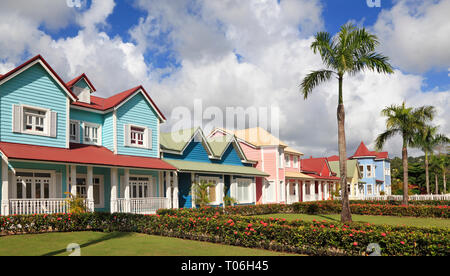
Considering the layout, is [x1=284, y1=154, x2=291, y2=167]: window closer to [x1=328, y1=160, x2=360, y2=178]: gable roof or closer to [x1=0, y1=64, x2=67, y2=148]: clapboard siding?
[x1=328, y1=160, x2=360, y2=178]: gable roof

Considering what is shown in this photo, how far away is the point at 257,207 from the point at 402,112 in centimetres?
1457

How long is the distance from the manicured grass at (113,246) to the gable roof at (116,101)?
9.49 metres

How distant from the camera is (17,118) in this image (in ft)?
58.4

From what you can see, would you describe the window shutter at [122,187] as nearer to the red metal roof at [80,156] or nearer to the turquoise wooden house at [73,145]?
the turquoise wooden house at [73,145]

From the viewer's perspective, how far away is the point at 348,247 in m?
10.6

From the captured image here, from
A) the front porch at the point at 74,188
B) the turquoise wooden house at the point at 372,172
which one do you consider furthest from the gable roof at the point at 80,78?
the turquoise wooden house at the point at 372,172

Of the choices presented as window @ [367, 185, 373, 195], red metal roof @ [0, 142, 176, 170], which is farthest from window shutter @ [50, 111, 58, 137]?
window @ [367, 185, 373, 195]

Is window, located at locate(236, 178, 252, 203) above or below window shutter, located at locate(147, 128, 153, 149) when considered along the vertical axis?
below

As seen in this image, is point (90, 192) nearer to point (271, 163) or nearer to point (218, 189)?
point (218, 189)

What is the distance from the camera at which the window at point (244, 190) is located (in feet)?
107

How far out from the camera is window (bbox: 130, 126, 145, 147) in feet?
78.5

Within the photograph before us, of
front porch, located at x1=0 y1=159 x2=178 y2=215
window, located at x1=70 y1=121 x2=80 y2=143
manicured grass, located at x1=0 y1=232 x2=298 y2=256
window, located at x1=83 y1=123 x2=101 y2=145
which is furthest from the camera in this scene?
window, located at x1=83 y1=123 x2=101 y2=145

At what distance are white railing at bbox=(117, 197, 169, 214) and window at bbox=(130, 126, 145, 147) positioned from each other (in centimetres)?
372
